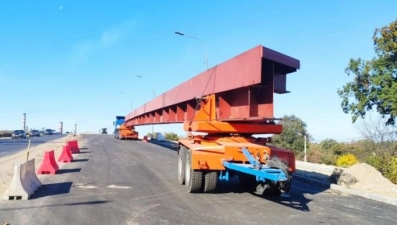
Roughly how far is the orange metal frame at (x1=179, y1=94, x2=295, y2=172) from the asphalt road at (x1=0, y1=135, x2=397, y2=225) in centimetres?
102

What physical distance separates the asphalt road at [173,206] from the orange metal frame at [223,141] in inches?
40.0

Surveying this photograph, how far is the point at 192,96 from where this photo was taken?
14891 millimetres

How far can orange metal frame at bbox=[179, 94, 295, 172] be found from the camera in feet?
34.1

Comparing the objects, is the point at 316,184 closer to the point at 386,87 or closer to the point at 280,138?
the point at 386,87

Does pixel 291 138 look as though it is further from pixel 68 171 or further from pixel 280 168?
pixel 280 168

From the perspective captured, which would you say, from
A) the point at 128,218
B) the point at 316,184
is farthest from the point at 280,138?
the point at 128,218

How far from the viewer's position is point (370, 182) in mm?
13320

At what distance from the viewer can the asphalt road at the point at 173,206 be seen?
794 centimetres

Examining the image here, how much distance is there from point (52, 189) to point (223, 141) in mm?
5081

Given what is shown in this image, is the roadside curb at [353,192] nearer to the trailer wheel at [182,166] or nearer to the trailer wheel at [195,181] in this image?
the trailer wheel at [195,181]

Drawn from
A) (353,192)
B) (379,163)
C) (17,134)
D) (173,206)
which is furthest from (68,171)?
(17,134)

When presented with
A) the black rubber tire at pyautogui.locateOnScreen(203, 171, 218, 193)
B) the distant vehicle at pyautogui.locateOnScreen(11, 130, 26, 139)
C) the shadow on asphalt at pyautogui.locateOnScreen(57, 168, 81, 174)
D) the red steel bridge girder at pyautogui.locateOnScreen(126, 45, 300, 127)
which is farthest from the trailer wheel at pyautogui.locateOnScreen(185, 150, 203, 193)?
the distant vehicle at pyautogui.locateOnScreen(11, 130, 26, 139)

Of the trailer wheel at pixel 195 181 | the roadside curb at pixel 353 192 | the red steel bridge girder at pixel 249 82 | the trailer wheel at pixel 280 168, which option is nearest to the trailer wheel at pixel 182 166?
the trailer wheel at pixel 195 181

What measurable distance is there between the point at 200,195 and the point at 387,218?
455cm
